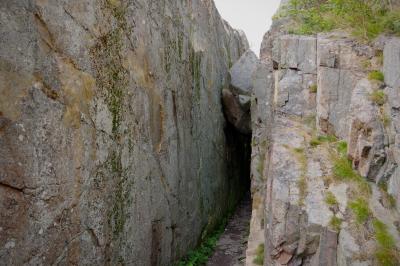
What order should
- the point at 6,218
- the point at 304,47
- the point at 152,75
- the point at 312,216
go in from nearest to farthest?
the point at 6,218, the point at 312,216, the point at 152,75, the point at 304,47

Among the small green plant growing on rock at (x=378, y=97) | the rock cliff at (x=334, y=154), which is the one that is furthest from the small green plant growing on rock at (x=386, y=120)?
the small green plant growing on rock at (x=378, y=97)

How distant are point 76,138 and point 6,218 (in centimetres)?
142

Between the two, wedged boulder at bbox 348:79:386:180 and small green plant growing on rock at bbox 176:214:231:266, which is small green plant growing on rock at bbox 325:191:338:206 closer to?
wedged boulder at bbox 348:79:386:180

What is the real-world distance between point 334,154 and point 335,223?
4.84 ft

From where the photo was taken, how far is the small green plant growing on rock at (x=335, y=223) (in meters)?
5.35

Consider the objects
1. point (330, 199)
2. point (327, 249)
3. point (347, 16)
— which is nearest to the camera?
point (327, 249)

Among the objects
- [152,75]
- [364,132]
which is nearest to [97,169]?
[152,75]

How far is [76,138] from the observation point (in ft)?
15.8

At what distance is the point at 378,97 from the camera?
6.34 meters

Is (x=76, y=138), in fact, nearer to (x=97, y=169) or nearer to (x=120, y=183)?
(x=97, y=169)

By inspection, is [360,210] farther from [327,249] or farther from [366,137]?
[366,137]

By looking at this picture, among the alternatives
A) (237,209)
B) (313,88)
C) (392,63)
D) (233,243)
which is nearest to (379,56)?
(392,63)

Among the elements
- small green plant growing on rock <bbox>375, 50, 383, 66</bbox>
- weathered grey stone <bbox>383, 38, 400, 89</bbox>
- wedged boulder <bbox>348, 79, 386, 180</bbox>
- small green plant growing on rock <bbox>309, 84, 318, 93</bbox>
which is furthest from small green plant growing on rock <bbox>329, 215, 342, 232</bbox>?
small green plant growing on rock <bbox>375, 50, 383, 66</bbox>

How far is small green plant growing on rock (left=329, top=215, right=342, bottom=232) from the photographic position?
211 inches
